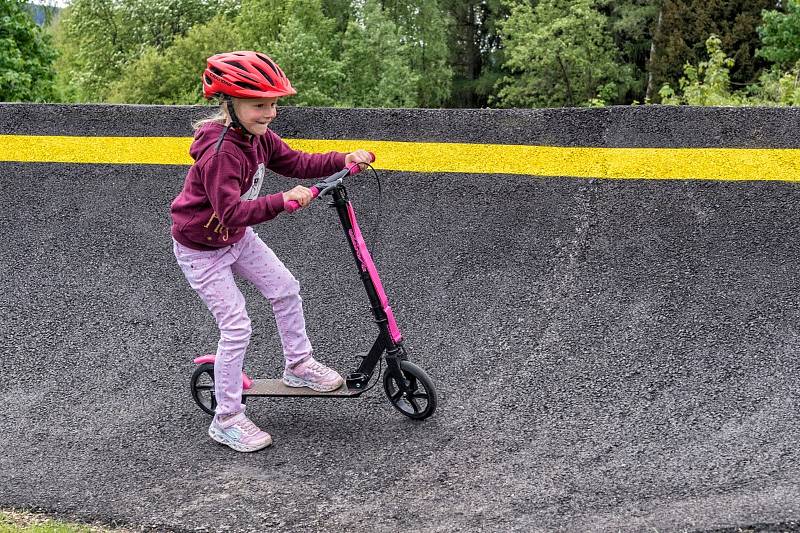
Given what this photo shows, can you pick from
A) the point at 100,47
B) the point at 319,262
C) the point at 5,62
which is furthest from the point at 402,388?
the point at 100,47

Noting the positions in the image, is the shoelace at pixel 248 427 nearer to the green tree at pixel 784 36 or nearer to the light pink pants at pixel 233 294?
the light pink pants at pixel 233 294

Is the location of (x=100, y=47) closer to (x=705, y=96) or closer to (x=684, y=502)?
(x=705, y=96)

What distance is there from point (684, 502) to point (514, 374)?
54.7 inches

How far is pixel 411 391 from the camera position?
441 centimetres

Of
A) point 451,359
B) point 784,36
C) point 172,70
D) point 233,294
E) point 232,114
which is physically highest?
point 232,114

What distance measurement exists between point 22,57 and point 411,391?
90.6 feet

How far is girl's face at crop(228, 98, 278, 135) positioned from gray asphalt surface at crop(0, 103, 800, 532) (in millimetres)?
1536

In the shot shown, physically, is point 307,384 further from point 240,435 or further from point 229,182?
point 229,182

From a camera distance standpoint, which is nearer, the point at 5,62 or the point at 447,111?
the point at 447,111

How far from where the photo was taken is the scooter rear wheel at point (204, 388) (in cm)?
461

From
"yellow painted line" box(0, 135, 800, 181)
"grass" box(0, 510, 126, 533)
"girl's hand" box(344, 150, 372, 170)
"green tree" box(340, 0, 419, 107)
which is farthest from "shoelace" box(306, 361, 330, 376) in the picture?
"green tree" box(340, 0, 419, 107)

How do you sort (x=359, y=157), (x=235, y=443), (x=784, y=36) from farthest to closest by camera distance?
(x=784, y=36), (x=235, y=443), (x=359, y=157)

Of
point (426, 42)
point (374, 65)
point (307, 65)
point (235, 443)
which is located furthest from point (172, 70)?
point (235, 443)

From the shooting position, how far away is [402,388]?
174 inches
